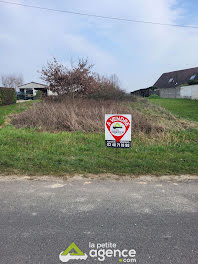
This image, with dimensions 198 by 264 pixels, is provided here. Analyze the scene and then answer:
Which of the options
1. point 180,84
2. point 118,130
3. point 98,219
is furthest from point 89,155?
point 180,84

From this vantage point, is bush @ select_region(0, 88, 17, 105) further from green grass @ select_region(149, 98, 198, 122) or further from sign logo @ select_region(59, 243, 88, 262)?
sign logo @ select_region(59, 243, 88, 262)

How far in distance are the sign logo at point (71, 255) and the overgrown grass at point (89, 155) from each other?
223 cm

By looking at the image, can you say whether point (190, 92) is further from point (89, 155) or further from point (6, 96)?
point (89, 155)

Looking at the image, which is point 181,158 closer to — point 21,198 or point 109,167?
point 109,167

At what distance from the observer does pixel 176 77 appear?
45.8 meters

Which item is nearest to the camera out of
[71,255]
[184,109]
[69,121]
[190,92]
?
[71,255]

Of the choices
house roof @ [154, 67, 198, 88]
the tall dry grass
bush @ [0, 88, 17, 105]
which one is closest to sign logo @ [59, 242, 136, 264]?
the tall dry grass

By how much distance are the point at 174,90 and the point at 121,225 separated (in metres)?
40.3

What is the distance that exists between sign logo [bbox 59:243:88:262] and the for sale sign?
3300 millimetres

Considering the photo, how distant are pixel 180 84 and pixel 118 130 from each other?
42.8m

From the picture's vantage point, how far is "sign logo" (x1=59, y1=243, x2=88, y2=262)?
202 centimetres

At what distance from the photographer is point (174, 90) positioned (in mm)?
38531

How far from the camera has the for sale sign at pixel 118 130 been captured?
16.8 feet

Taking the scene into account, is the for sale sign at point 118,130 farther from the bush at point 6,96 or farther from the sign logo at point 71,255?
the bush at point 6,96
